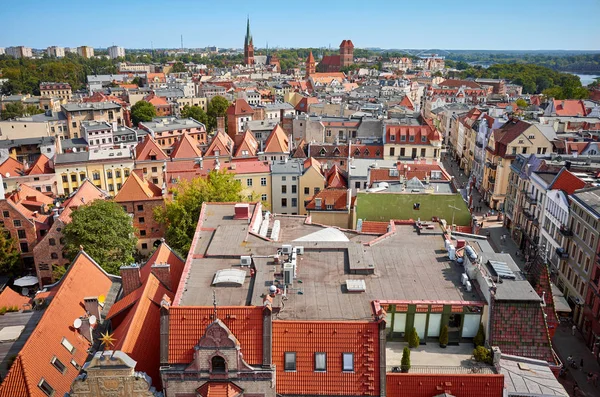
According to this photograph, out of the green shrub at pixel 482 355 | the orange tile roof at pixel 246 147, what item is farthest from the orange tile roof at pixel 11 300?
the orange tile roof at pixel 246 147

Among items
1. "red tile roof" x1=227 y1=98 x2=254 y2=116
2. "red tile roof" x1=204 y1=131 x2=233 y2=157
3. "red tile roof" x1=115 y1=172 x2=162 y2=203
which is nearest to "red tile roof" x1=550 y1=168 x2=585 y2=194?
"red tile roof" x1=115 y1=172 x2=162 y2=203

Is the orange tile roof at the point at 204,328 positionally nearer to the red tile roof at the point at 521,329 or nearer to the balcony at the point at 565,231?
the red tile roof at the point at 521,329

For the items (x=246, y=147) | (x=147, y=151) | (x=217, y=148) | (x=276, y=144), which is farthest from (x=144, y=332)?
(x=246, y=147)

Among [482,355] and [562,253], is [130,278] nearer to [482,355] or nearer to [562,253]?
[482,355]

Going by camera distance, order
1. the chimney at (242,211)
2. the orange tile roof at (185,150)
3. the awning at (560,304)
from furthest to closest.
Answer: the orange tile roof at (185,150) → the awning at (560,304) → the chimney at (242,211)

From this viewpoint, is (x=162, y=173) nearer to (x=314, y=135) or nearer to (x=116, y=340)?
(x=314, y=135)

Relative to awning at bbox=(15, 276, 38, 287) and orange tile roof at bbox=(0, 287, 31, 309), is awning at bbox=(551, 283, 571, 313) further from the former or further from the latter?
awning at bbox=(15, 276, 38, 287)
